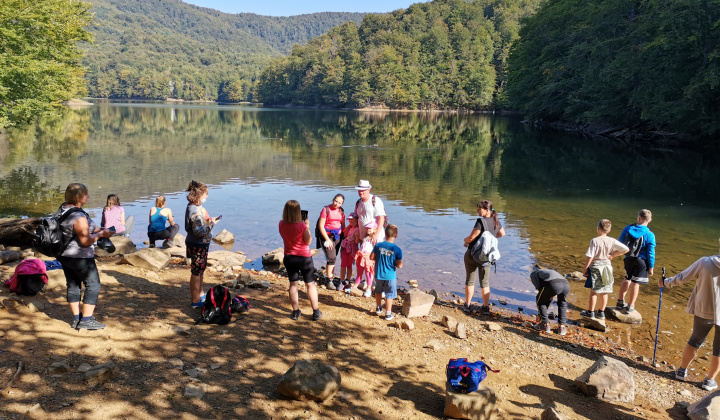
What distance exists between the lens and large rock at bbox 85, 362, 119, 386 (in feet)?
16.0

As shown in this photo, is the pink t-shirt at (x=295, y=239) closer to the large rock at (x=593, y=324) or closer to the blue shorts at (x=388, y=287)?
the blue shorts at (x=388, y=287)

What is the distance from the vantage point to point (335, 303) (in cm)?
834

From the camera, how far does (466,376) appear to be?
5.11 m

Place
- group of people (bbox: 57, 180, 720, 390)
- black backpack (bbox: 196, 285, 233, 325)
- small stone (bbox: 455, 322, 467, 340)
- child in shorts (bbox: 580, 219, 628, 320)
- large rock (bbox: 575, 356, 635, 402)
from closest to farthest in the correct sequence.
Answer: large rock (bbox: 575, 356, 635, 402) → group of people (bbox: 57, 180, 720, 390) → black backpack (bbox: 196, 285, 233, 325) → small stone (bbox: 455, 322, 467, 340) → child in shorts (bbox: 580, 219, 628, 320)

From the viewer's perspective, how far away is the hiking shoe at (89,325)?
602 cm

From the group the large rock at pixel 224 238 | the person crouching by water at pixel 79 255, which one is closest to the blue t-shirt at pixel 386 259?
the person crouching by water at pixel 79 255

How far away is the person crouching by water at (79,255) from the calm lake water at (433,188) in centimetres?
564

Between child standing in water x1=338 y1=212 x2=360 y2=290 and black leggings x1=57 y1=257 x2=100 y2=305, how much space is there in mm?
4409

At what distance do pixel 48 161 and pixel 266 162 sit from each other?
469 inches

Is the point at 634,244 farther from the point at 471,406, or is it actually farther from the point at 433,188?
the point at 433,188

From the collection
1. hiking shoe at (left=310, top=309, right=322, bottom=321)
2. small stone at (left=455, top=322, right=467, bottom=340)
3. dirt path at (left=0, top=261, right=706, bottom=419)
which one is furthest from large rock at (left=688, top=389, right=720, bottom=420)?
hiking shoe at (left=310, top=309, right=322, bottom=321)

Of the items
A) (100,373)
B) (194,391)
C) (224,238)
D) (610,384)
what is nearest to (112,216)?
(224,238)

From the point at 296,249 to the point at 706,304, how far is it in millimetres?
5494

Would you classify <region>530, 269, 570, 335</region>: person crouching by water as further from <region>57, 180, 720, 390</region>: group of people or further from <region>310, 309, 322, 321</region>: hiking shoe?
<region>310, 309, 322, 321</region>: hiking shoe
